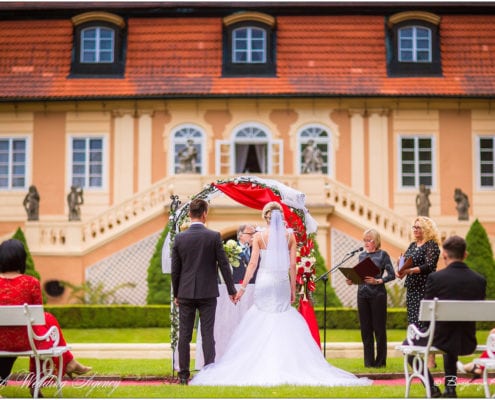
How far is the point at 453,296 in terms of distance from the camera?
27.1ft

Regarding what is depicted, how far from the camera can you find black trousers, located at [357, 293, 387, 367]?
36.6 ft

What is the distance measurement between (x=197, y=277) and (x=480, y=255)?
39.3 feet

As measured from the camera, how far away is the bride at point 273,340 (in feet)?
30.4

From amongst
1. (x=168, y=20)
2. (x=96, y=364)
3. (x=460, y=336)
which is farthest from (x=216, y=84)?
(x=460, y=336)

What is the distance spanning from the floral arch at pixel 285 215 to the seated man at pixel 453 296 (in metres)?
3.06

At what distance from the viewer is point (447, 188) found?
24672mm

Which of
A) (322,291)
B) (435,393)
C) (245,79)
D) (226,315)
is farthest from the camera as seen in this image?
(245,79)

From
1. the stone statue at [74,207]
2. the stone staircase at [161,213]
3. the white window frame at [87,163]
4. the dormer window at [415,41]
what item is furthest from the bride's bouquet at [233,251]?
the dormer window at [415,41]

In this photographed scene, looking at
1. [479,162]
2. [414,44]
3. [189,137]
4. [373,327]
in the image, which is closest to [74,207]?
[189,137]

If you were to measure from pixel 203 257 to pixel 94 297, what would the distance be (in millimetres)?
11649

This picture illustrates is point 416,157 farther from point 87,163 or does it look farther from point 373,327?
point 373,327

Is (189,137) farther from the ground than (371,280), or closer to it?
farther from the ground

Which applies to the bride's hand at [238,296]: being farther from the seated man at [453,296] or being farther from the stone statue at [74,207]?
the stone statue at [74,207]

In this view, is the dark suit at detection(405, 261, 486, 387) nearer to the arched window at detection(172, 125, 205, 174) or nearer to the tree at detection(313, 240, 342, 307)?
the tree at detection(313, 240, 342, 307)
